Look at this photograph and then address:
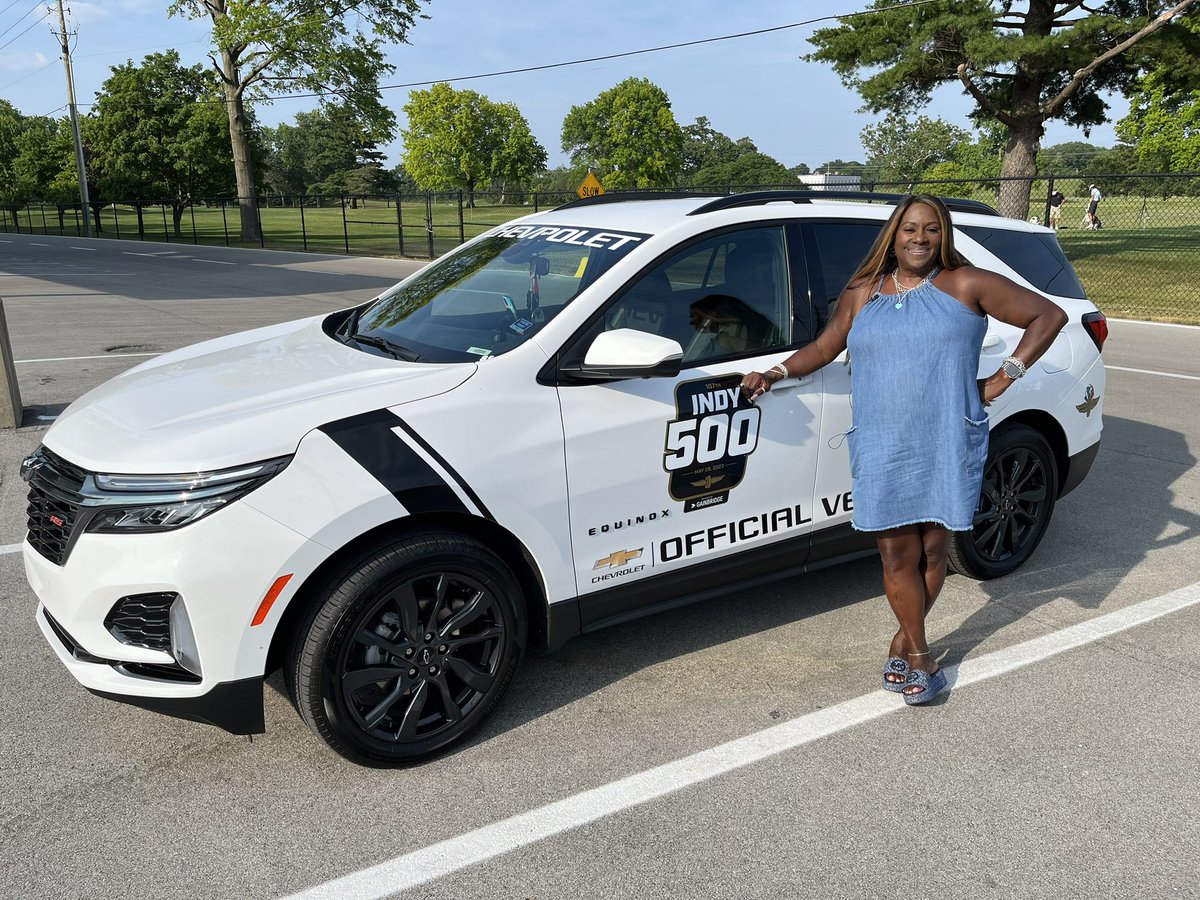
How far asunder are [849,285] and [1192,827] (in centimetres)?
198

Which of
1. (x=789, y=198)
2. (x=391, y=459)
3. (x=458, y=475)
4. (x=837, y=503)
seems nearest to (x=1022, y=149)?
(x=789, y=198)

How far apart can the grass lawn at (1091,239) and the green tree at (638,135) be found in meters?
32.4

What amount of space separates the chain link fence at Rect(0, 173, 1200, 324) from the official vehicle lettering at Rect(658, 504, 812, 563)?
5.48 ft

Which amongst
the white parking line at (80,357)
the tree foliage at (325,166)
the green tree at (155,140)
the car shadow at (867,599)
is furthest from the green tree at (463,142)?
the car shadow at (867,599)

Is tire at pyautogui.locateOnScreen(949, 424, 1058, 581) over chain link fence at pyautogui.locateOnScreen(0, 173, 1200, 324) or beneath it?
beneath

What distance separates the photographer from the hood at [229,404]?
9.04ft

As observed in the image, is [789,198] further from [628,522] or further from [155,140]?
[155,140]

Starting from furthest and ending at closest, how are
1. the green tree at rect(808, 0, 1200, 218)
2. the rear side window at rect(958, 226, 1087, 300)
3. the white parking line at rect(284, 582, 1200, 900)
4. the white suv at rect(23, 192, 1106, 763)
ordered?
the green tree at rect(808, 0, 1200, 218)
the rear side window at rect(958, 226, 1087, 300)
the white suv at rect(23, 192, 1106, 763)
the white parking line at rect(284, 582, 1200, 900)

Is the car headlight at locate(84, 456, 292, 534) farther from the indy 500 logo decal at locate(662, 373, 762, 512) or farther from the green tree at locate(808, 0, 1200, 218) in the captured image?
the green tree at locate(808, 0, 1200, 218)

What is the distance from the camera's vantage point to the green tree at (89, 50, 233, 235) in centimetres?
4659

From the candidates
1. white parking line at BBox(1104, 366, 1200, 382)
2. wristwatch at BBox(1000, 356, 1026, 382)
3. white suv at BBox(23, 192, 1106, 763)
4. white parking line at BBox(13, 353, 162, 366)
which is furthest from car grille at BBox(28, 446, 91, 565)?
white parking line at BBox(1104, 366, 1200, 382)

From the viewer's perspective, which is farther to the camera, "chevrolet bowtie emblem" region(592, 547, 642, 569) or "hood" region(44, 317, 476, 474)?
"chevrolet bowtie emblem" region(592, 547, 642, 569)

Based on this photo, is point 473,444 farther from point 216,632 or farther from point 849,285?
point 849,285

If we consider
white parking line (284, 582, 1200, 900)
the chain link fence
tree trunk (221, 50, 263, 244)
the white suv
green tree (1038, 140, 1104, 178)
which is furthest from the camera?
green tree (1038, 140, 1104, 178)
